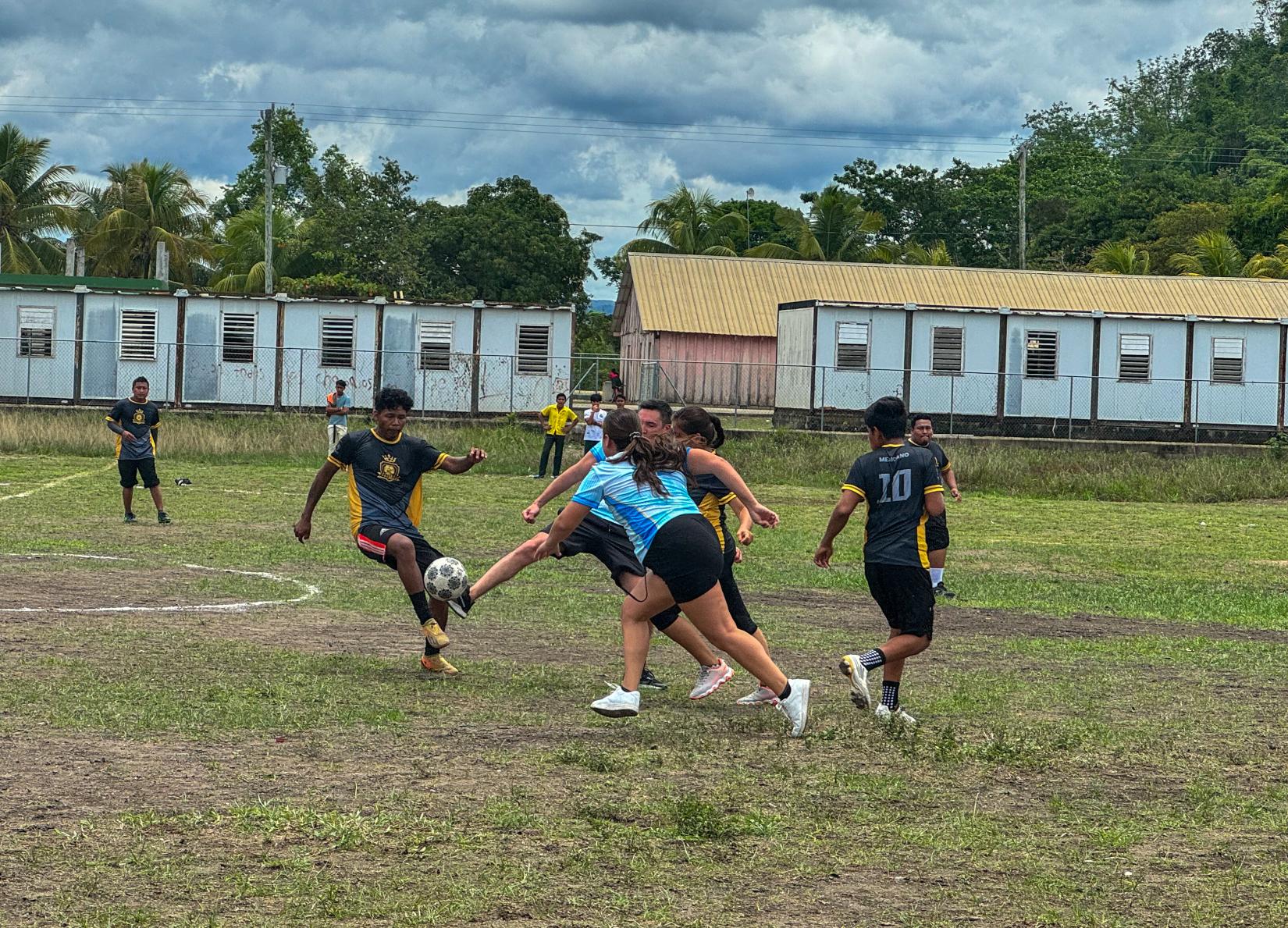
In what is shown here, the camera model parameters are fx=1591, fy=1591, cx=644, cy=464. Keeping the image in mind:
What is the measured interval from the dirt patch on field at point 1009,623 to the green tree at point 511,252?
4960 cm

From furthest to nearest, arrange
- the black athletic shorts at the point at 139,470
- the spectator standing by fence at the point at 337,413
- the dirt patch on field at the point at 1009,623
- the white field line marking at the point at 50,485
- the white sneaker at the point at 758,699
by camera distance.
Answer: the spectator standing by fence at the point at 337,413 < the white field line marking at the point at 50,485 < the black athletic shorts at the point at 139,470 < the dirt patch on field at the point at 1009,623 < the white sneaker at the point at 758,699

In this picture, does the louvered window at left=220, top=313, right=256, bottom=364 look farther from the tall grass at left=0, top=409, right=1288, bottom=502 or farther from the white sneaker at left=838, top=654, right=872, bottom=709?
the white sneaker at left=838, top=654, right=872, bottom=709

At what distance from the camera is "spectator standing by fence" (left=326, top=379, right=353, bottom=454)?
96.2 feet

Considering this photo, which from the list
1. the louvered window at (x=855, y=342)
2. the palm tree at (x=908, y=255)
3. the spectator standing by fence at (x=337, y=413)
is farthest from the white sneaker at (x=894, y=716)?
the palm tree at (x=908, y=255)

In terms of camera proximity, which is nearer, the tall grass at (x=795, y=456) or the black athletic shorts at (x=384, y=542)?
the black athletic shorts at (x=384, y=542)

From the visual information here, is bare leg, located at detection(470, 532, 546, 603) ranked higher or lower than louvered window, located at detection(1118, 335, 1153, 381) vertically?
lower

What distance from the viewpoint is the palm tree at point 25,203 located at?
5825 cm

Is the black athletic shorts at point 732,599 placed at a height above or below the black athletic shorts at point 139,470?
below

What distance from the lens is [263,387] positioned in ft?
129

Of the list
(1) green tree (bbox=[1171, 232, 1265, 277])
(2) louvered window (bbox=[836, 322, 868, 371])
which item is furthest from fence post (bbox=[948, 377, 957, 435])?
(1) green tree (bbox=[1171, 232, 1265, 277])

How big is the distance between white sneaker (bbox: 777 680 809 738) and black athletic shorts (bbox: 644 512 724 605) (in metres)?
0.67

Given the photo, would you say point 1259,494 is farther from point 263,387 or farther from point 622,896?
point 622,896

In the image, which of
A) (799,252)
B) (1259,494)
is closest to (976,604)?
(1259,494)

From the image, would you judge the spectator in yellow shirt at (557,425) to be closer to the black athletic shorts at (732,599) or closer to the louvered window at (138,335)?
the louvered window at (138,335)
